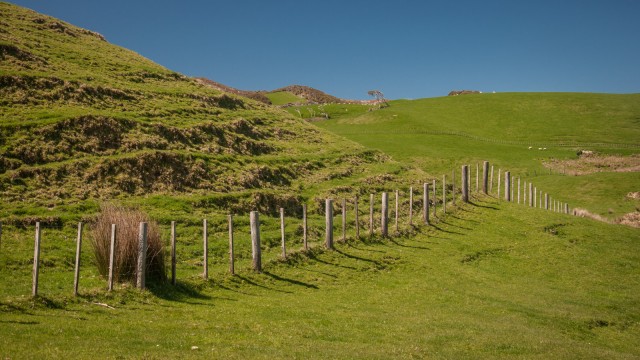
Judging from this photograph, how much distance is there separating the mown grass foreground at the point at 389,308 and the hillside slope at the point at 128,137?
13876 millimetres

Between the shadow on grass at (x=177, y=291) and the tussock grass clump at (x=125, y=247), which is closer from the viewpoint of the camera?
the shadow on grass at (x=177, y=291)

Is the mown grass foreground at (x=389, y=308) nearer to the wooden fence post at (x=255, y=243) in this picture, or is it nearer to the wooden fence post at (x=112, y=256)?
the wooden fence post at (x=112, y=256)

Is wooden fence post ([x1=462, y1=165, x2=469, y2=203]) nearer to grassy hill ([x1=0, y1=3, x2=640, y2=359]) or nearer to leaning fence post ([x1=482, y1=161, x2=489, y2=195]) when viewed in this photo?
grassy hill ([x1=0, y1=3, x2=640, y2=359])

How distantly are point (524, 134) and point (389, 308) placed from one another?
92572 millimetres

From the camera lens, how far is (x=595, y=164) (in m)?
78.5

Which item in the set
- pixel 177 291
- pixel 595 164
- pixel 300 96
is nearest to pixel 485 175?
pixel 177 291

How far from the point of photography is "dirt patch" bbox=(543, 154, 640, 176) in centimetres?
7506

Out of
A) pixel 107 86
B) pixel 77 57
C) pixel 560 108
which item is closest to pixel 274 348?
pixel 107 86

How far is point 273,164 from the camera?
4809 cm

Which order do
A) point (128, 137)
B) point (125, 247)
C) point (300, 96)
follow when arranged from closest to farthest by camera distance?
point (125, 247) → point (128, 137) → point (300, 96)

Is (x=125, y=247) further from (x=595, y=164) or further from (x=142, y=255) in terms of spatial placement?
(x=595, y=164)

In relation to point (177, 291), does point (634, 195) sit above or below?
above

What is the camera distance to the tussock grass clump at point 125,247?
19.7 m

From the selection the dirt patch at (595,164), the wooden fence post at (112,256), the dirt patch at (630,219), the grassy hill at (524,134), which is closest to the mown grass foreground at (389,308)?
the wooden fence post at (112,256)
